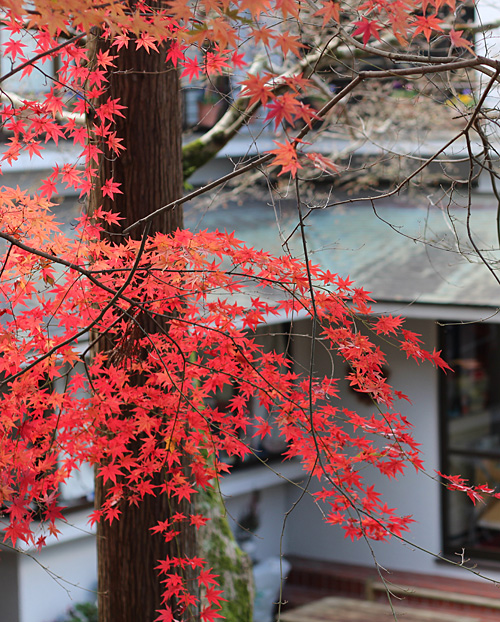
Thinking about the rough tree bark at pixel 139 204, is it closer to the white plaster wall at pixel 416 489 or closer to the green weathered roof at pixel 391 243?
the green weathered roof at pixel 391 243

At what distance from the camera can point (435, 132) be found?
34.2 feet

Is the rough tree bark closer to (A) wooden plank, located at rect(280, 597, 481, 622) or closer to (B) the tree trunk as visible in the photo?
(B) the tree trunk

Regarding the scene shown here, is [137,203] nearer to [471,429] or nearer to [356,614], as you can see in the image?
[356,614]

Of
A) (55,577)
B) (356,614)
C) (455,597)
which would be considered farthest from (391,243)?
(55,577)

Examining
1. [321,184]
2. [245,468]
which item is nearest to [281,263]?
[245,468]

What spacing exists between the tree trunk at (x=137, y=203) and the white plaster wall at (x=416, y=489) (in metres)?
5.39

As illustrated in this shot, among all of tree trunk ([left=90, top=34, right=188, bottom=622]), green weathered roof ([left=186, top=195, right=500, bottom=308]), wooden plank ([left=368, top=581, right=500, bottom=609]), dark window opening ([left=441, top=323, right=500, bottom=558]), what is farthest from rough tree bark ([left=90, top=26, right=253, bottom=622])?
dark window opening ([left=441, top=323, right=500, bottom=558])

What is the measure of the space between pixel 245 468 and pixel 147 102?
592 centimetres

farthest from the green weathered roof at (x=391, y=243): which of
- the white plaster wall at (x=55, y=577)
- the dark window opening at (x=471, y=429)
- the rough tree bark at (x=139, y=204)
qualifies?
the white plaster wall at (x=55, y=577)

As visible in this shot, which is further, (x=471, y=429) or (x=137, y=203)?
(x=471, y=429)

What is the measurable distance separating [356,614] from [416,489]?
83.4 inches

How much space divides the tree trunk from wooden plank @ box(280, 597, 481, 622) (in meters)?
3.41

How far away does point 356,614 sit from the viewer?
7.84 m

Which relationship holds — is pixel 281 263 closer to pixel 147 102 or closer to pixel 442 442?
pixel 147 102
